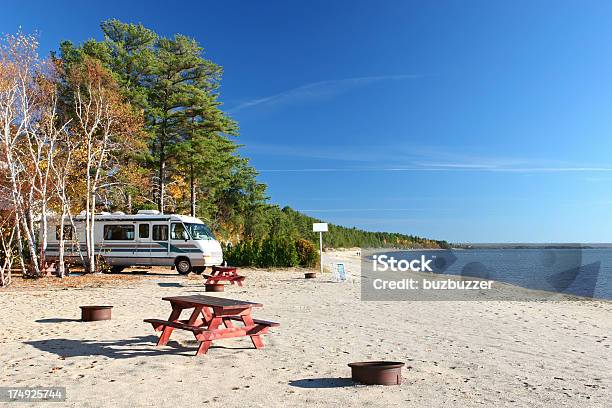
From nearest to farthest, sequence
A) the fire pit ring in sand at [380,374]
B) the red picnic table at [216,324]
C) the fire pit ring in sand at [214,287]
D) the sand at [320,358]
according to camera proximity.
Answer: the sand at [320,358] < the fire pit ring in sand at [380,374] < the red picnic table at [216,324] < the fire pit ring in sand at [214,287]

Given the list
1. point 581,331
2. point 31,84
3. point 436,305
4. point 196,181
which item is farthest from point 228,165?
point 581,331

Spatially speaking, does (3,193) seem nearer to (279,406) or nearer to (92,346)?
(92,346)

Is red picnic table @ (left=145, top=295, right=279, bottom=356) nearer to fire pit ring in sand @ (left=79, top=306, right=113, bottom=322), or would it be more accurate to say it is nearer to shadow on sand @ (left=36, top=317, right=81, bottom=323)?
fire pit ring in sand @ (left=79, top=306, right=113, bottom=322)

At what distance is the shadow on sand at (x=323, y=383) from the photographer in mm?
5799

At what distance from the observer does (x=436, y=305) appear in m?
13.9

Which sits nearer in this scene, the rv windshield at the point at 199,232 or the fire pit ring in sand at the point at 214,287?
the fire pit ring in sand at the point at 214,287

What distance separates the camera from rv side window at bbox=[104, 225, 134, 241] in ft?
76.5

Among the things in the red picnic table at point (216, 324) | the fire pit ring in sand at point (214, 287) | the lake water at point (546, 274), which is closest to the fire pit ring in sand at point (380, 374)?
the red picnic table at point (216, 324)

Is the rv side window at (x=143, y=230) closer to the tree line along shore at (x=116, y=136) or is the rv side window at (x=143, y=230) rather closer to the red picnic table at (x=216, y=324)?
the tree line along shore at (x=116, y=136)
